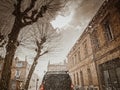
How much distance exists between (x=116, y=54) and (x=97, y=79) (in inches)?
176

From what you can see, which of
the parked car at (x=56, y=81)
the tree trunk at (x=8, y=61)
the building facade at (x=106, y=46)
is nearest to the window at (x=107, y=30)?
the building facade at (x=106, y=46)

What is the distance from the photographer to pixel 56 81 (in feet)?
27.9

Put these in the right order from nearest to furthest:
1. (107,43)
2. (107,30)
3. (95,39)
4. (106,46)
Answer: (107,43) < (106,46) < (107,30) < (95,39)

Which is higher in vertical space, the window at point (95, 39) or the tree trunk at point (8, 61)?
the window at point (95, 39)

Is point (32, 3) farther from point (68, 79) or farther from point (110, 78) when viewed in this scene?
point (110, 78)

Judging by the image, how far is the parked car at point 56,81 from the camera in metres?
8.20

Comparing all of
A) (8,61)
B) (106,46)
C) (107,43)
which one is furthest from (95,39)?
(8,61)

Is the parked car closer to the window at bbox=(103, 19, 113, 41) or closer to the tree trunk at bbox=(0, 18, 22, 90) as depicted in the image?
the tree trunk at bbox=(0, 18, 22, 90)

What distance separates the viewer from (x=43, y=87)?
8016 millimetres

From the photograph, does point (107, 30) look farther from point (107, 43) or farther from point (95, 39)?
point (95, 39)

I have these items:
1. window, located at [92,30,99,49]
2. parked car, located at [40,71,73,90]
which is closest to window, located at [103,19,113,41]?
window, located at [92,30,99,49]

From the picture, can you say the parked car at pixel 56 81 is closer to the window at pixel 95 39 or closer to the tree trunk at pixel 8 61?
the tree trunk at pixel 8 61

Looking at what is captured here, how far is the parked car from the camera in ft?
26.9

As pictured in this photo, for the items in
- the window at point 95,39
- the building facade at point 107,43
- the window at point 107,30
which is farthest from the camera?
the window at point 95,39
